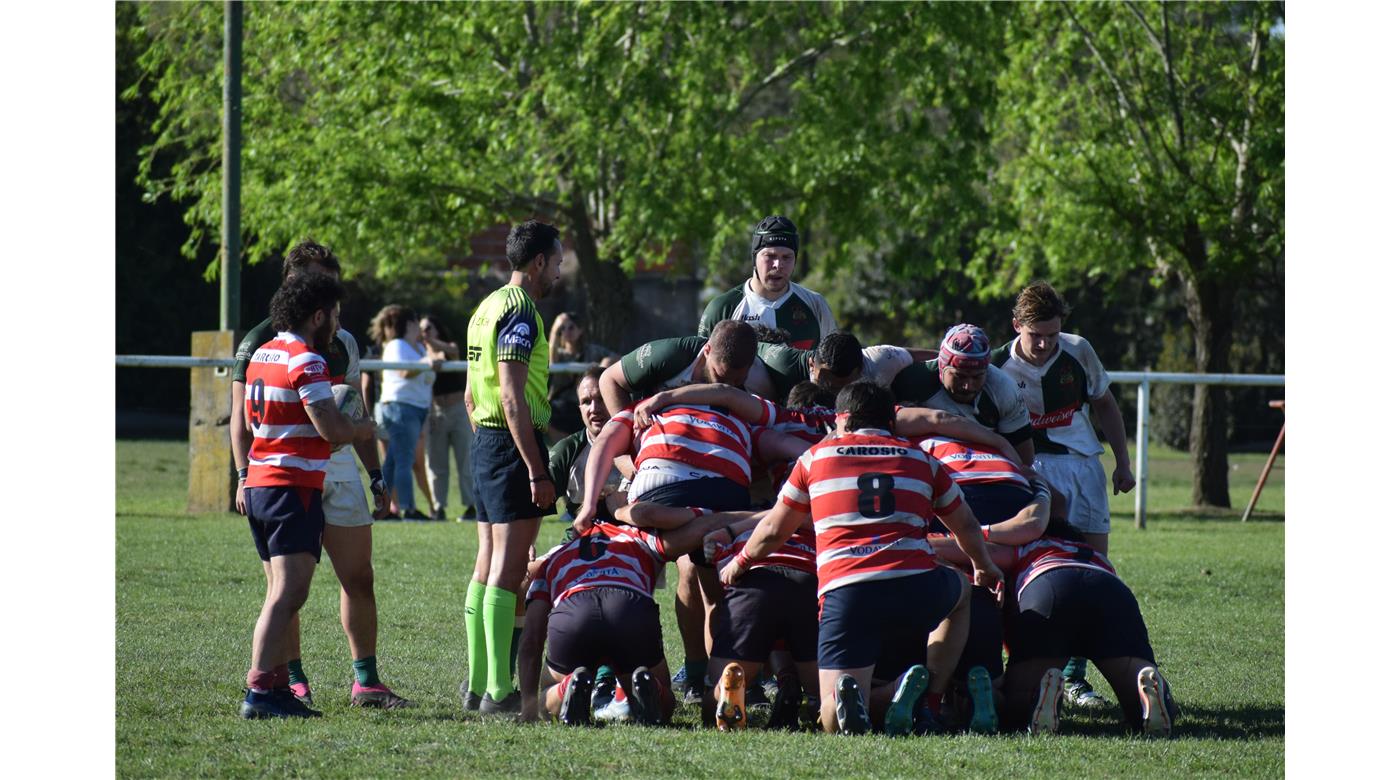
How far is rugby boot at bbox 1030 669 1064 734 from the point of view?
19.6 ft

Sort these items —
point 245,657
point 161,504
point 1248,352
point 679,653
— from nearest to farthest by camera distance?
point 245,657 < point 679,653 < point 161,504 < point 1248,352

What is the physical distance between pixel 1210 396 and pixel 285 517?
13.7 meters

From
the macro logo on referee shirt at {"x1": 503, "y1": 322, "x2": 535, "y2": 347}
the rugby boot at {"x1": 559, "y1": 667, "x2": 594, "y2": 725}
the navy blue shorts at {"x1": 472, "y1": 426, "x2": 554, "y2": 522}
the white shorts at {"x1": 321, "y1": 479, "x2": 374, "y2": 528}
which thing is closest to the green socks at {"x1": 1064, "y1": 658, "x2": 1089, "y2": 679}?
the rugby boot at {"x1": 559, "y1": 667, "x2": 594, "y2": 725}

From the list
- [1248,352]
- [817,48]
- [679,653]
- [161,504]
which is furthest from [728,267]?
[679,653]

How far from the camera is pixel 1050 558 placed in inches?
252

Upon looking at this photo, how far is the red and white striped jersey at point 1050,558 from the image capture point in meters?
6.36

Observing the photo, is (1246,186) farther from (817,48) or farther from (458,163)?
(458,163)

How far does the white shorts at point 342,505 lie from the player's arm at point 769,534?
5.04 ft

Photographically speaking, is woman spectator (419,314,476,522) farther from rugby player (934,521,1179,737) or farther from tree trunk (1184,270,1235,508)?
rugby player (934,521,1179,737)

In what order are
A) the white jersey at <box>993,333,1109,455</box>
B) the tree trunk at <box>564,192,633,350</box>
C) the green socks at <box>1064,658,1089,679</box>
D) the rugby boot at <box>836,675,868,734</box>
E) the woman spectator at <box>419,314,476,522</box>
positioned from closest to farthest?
the rugby boot at <box>836,675,868,734</box>
the green socks at <box>1064,658,1089,679</box>
the white jersey at <box>993,333,1109,455</box>
the woman spectator at <box>419,314,476,522</box>
the tree trunk at <box>564,192,633,350</box>

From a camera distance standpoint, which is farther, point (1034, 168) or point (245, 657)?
point (1034, 168)

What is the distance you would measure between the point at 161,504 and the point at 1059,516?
10.4 metres

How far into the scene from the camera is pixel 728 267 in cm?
3522

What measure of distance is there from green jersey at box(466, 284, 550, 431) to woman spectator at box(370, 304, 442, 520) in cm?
Answer: 727
